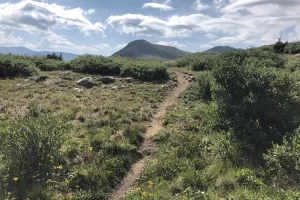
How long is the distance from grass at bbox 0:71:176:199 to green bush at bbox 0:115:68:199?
279 millimetres

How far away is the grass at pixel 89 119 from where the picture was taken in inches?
306

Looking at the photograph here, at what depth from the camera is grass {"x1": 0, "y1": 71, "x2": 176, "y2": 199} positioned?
25.5ft

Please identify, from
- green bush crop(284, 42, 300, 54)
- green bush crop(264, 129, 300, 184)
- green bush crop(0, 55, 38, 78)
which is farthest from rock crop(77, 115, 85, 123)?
green bush crop(284, 42, 300, 54)

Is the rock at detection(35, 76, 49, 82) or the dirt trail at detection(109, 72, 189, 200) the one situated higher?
the rock at detection(35, 76, 49, 82)

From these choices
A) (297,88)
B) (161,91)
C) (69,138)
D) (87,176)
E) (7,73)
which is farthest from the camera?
(7,73)

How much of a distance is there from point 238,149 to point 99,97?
10319mm

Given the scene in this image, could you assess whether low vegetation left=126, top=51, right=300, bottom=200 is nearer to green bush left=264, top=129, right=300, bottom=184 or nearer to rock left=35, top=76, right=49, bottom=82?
green bush left=264, top=129, right=300, bottom=184

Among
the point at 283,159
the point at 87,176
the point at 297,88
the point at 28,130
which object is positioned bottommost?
the point at 87,176

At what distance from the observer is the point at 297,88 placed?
11492 millimetres

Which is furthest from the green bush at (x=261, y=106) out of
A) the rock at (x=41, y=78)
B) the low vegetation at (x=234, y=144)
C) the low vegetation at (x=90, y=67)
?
the rock at (x=41, y=78)

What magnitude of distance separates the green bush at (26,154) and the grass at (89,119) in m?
0.28

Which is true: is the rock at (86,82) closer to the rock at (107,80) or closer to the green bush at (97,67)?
the rock at (107,80)

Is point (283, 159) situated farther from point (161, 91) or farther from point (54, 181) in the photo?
point (161, 91)

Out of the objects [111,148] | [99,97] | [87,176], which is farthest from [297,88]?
[99,97]
